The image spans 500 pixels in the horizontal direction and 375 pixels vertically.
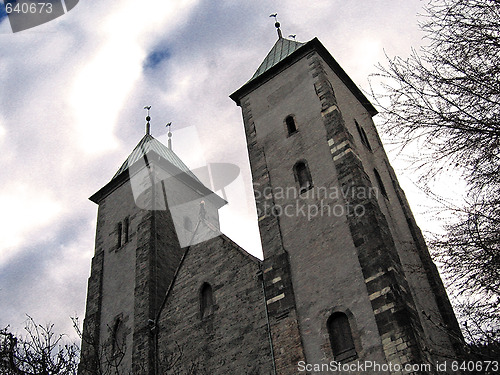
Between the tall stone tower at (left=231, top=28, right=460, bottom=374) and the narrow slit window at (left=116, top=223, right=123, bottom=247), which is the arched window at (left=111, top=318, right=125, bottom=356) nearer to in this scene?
the narrow slit window at (left=116, top=223, right=123, bottom=247)

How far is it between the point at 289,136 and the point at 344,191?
369 centimetres

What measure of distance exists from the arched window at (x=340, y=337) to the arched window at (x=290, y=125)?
7121mm

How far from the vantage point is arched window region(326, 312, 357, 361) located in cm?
1248

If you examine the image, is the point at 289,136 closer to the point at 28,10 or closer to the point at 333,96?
the point at 333,96

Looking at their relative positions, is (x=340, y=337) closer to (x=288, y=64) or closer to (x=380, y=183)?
(x=380, y=183)

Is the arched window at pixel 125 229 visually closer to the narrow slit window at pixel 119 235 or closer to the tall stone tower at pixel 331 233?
the narrow slit window at pixel 119 235

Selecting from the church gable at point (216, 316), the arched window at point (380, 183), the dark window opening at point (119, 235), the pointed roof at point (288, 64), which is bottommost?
the church gable at point (216, 316)

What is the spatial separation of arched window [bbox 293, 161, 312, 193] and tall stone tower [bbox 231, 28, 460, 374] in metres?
0.04

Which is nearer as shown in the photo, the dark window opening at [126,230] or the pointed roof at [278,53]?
the pointed roof at [278,53]

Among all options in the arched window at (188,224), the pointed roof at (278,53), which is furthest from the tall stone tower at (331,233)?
the arched window at (188,224)

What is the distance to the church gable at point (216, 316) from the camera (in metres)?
14.7

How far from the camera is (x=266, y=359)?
14.0 metres

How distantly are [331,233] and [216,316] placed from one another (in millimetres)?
4378

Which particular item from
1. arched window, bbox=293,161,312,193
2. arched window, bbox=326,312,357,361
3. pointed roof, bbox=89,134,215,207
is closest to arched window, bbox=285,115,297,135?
arched window, bbox=293,161,312,193
